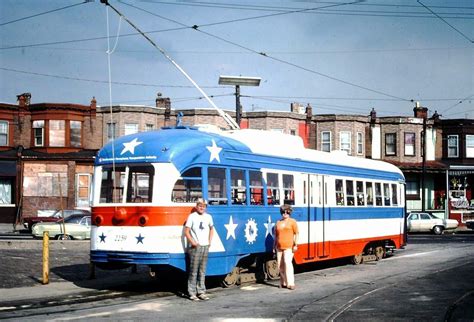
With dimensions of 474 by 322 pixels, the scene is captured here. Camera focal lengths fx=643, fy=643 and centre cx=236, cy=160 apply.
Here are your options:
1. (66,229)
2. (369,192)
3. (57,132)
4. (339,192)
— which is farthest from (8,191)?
(339,192)

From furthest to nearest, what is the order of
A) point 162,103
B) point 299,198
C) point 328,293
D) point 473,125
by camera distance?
A: point 473,125, point 162,103, point 299,198, point 328,293

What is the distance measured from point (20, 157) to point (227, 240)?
3404 cm

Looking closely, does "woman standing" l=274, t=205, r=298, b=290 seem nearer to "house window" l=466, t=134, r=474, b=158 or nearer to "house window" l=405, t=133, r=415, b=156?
"house window" l=405, t=133, r=415, b=156

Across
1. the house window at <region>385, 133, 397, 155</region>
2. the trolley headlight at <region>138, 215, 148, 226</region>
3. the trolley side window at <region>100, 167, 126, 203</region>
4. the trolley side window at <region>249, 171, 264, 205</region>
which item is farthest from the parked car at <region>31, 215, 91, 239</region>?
the house window at <region>385, 133, 397, 155</region>

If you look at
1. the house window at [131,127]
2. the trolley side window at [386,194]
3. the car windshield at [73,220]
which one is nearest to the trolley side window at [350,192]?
the trolley side window at [386,194]

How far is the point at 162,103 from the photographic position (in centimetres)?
4925

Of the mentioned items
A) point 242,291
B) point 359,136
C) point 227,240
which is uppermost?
point 359,136

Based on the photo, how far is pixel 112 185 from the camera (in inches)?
512

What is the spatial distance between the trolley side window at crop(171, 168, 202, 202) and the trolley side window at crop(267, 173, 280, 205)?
8.41ft

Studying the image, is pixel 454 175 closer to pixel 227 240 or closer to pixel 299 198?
pixel 299 198

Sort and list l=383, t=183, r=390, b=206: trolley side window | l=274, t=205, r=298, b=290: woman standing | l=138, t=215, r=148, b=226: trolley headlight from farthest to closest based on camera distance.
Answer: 1. l=383, t=183, r=390, b=206: trolley side window
2. l=274, t=205, r=298, b=290: woman standing
3. l=138, t=215, r=148, b=226: trolley headlight

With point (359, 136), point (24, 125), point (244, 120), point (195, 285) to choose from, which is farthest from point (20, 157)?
point (195, 285)

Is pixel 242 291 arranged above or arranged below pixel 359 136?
below

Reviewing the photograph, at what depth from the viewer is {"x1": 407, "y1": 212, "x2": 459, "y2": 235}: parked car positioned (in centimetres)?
4138
